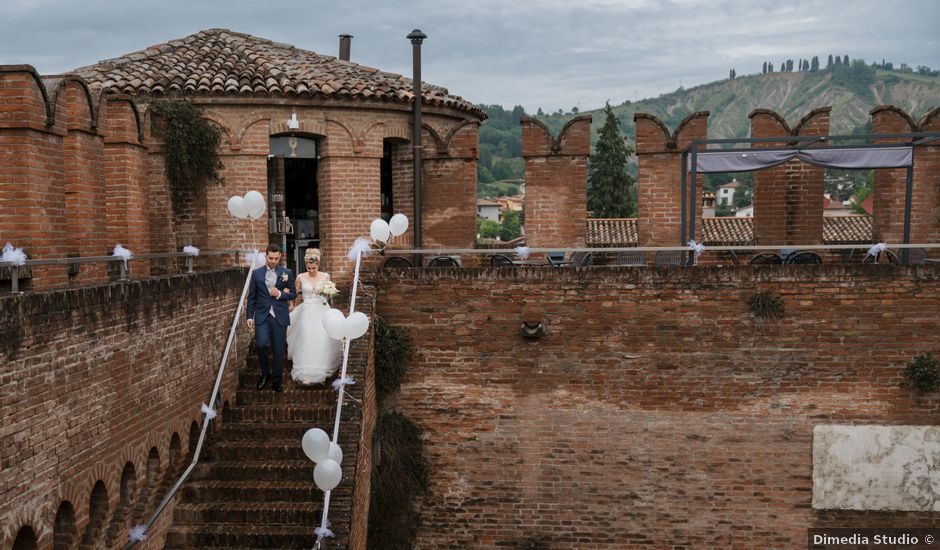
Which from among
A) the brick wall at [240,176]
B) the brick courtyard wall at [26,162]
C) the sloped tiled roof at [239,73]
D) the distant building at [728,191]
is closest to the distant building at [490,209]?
the distant building at [728,191]

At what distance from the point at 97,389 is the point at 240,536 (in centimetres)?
230

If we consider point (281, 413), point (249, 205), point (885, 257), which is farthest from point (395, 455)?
point (885, 257)

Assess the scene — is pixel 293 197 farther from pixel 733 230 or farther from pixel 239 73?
pixel 733 230

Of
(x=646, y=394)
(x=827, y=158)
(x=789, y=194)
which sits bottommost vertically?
(x=646, y=394)

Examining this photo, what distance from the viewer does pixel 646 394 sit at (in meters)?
11.7

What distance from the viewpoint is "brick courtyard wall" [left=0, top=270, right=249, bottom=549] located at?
5.99m

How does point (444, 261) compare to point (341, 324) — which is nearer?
point (341, 324)

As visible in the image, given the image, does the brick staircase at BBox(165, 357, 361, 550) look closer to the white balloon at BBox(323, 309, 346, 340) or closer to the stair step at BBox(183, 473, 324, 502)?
the stair step at BBox(183, 473, 324, 502)

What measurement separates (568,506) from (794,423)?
10.7 feet

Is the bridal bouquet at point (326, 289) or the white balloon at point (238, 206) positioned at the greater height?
the white balloon at point (238, 206)

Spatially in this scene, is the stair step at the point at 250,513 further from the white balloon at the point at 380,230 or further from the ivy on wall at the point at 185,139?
the ivy on wall at the point at 185,139

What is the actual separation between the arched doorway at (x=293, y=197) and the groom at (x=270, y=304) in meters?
4.64

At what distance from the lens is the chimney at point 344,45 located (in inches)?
738

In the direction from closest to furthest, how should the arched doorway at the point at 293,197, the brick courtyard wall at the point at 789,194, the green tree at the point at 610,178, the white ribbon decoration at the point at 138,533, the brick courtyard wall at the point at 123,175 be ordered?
1. the white ribbon decoration at the point at 138,533
2. the brick courtyard wall at the point at 123,175
3. the brick courtyard wall at the point at 789,194
4. the arched doorway at the point at 293,197
5. the green tree at the point at 610,178
